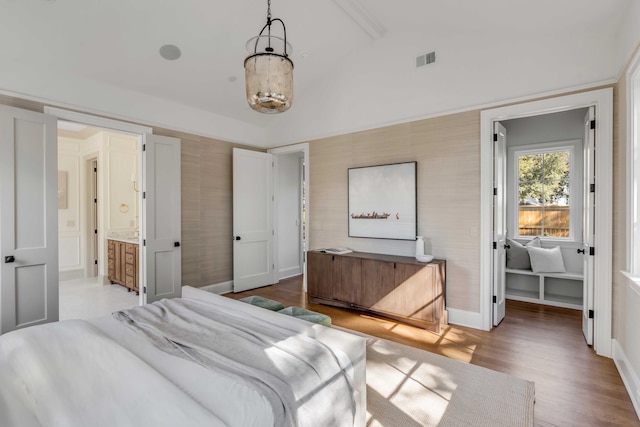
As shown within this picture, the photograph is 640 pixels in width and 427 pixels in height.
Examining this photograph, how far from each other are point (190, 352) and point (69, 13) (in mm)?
3429

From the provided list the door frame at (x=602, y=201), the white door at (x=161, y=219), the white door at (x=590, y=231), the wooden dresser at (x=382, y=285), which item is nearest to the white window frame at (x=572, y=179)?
the white door at (x=590, y=231)

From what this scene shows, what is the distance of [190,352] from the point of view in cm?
170

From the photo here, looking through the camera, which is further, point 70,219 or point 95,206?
point 95,206

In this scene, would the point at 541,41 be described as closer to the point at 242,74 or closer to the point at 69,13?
the point at 242,74

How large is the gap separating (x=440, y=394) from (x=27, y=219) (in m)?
4.08

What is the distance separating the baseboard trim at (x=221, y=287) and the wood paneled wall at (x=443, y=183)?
209cm

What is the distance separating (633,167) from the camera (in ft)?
8.17

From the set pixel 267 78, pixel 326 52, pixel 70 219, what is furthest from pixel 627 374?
pixel 70 219

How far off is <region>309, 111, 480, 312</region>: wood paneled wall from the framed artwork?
99 millimetres

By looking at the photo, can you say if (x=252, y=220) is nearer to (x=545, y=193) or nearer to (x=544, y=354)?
(x=544, y=354)

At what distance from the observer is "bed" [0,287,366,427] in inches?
48.3

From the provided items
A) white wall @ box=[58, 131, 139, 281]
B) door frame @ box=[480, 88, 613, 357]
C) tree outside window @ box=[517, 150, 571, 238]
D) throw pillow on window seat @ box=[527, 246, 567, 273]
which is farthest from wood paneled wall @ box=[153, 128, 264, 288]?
tree outside window @ box=[517, 150, 571, 238]

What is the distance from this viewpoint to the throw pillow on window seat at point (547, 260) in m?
4.52

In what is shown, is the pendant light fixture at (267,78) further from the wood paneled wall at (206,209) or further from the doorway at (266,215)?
the doorway at (266,215)
